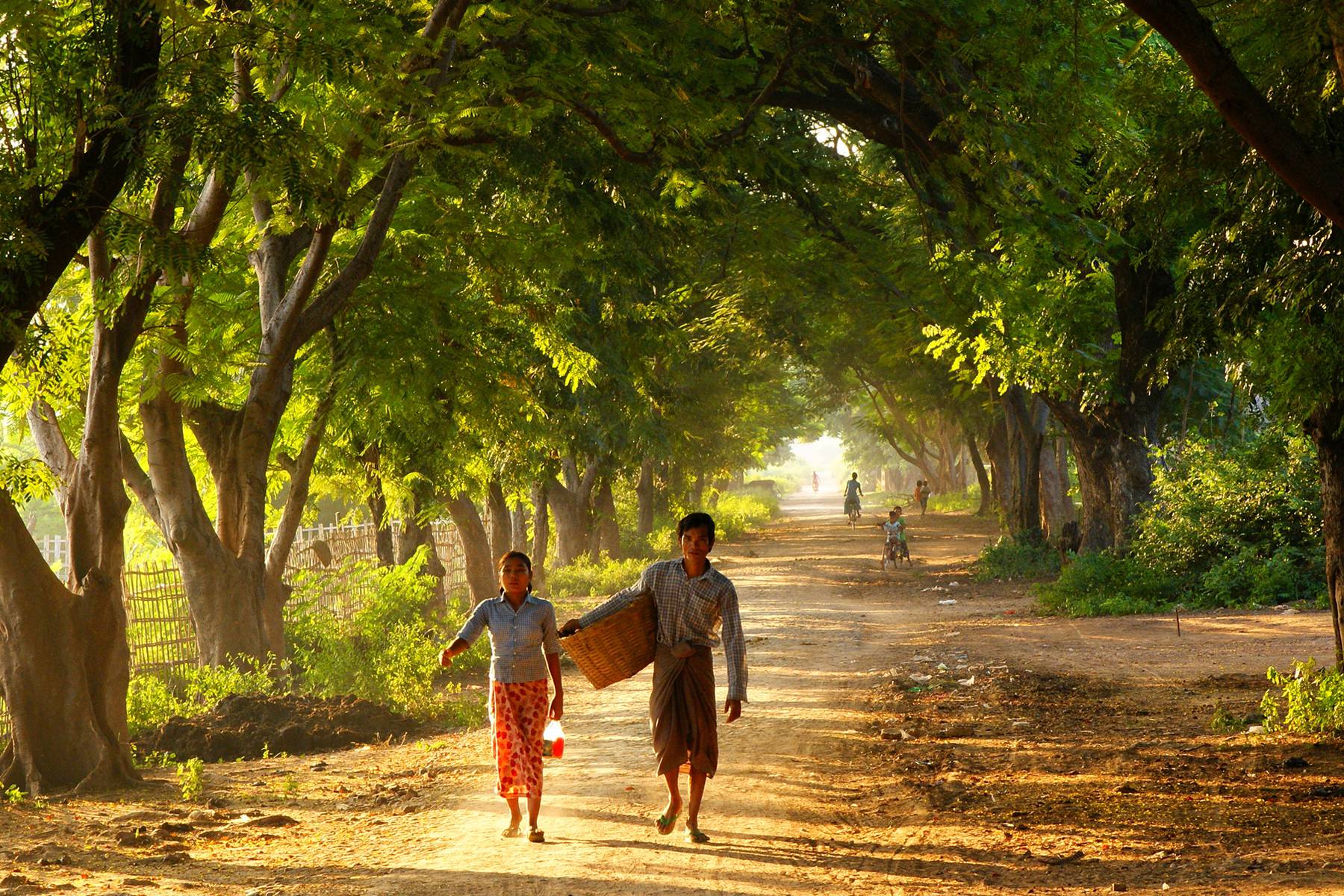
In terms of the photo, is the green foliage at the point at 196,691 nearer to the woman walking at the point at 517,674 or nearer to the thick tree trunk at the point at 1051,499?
the woman walking at the point at 517,674

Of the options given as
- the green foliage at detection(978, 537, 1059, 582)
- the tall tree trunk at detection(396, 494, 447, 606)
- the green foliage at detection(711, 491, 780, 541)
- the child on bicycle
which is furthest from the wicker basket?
the green foliage at detection(711, 491, 780, 541)

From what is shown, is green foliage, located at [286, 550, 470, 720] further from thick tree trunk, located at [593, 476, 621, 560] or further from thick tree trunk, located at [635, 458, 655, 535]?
thick tree trunk, located at [635, 458, 655, 535]

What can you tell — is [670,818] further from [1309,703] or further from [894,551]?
[894,551]

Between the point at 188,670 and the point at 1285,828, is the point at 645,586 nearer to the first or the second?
the point at 1285,828

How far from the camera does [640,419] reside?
21469 millimetres

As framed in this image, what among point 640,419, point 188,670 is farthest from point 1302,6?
point 640,419

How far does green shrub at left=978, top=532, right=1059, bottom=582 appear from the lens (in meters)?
24.5

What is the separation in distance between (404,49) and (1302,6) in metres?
5.77

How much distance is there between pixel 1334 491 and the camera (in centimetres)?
889

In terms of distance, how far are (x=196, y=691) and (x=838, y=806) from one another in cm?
704

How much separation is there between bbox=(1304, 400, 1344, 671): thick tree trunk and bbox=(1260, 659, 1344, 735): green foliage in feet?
0.83

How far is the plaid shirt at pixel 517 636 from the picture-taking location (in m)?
7.36

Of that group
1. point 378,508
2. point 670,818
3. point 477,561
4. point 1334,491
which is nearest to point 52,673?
point 670,818

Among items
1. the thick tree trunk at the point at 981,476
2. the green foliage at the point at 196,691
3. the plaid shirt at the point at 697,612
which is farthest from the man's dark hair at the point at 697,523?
the thick tree trunk at the point at 981,476
